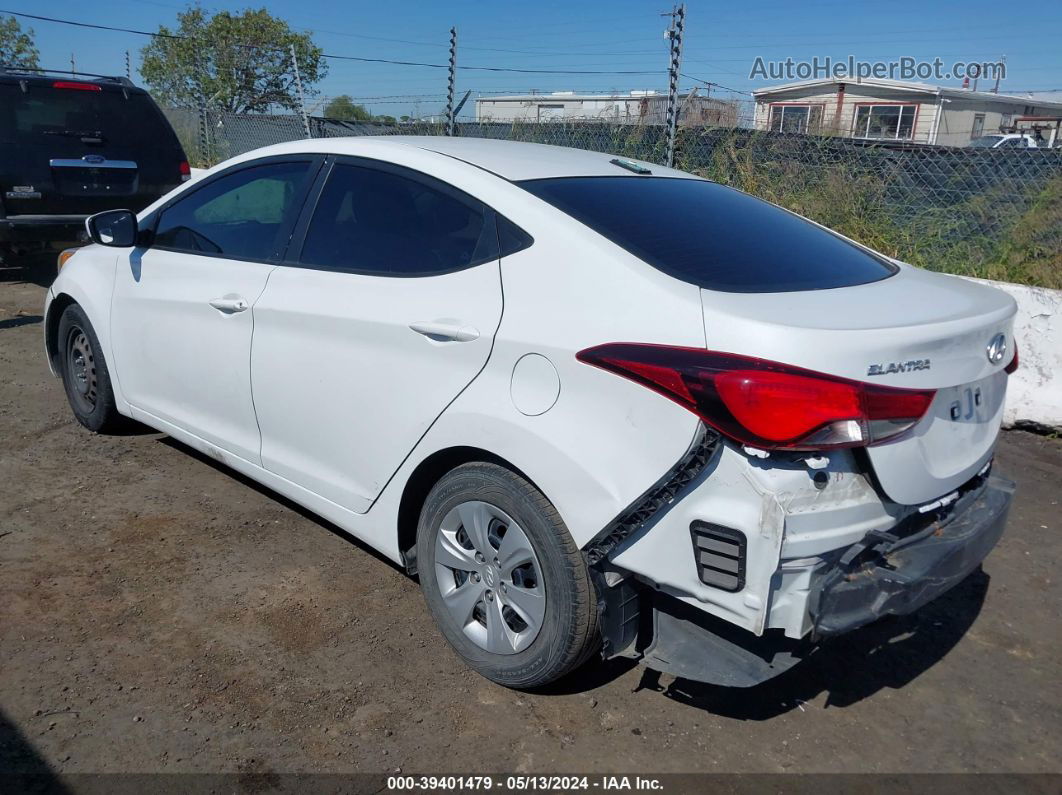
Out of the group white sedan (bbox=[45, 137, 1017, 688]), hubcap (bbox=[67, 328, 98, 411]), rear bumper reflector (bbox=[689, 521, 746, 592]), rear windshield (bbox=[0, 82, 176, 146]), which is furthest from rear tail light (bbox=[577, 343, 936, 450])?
rear windshield (bbox=[0, 82, 176, 146])

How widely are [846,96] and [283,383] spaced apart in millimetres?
35834

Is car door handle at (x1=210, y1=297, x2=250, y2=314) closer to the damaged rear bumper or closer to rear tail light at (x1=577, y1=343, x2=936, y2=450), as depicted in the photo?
rear tail light at (x1=577, y1=343, x2=936, y2=450)

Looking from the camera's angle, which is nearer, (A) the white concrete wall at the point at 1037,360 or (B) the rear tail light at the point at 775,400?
(B) the rear tail light at the point at 775,400

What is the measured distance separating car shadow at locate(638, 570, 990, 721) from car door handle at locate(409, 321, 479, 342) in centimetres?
131

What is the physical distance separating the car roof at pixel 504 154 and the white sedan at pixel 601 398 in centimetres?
2

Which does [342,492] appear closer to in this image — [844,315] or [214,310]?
[214,310]

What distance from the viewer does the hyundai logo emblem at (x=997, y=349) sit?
2660mm

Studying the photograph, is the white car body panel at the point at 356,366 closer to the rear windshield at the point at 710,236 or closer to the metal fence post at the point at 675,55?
the rear windshield at the point at 710,236

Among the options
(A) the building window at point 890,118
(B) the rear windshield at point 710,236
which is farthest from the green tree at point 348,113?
(A) the building window at point 890,118

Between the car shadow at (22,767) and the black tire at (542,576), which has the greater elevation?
the black tire at (542,576)

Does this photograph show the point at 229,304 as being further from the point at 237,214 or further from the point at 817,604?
the point at 817,604

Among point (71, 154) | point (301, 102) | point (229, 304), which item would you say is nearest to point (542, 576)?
point (229, 304)

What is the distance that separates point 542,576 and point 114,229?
2976 mm

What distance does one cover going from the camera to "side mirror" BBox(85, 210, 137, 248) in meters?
4.28
